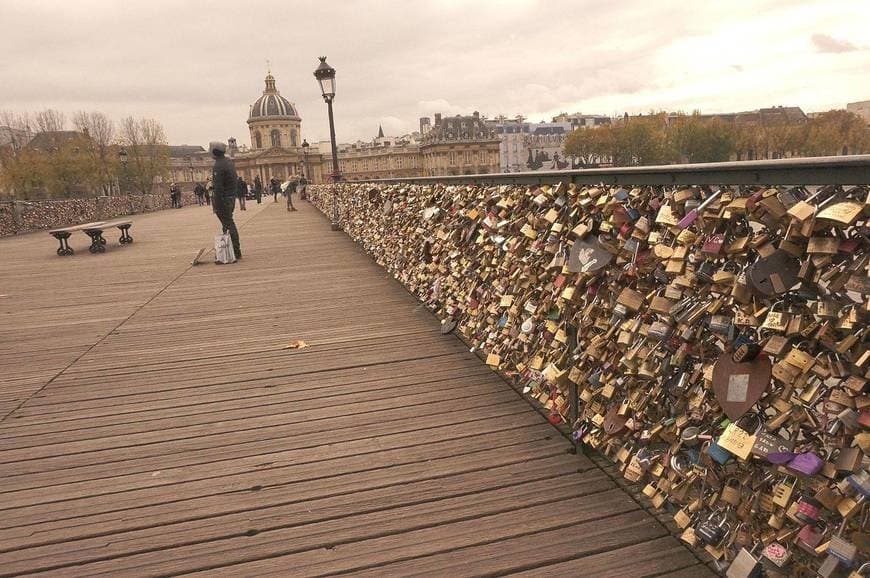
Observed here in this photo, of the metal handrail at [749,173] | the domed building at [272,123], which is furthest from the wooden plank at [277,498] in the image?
the domed building at [272,123]

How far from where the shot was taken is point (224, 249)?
1141 cm

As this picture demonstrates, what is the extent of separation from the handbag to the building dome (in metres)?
144

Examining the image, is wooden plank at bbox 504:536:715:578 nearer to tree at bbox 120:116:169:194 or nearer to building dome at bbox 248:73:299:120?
tree at bbox 120:116:169:194

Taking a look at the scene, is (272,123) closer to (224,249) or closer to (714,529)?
(224,249)

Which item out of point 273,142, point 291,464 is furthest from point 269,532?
point 273,142

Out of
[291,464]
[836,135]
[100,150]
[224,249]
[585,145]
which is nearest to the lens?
[291,464]

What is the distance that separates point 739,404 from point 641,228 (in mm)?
864

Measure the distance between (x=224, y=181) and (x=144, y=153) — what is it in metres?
86.1

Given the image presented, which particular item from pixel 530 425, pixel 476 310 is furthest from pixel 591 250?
pixel 476 310

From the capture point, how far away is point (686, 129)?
120m

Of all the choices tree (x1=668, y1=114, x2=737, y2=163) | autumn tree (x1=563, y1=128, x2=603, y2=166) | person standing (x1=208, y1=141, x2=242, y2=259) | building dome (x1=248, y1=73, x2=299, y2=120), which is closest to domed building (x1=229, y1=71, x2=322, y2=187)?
building dome (x1=248, y1=73, x2=299, y2=120)

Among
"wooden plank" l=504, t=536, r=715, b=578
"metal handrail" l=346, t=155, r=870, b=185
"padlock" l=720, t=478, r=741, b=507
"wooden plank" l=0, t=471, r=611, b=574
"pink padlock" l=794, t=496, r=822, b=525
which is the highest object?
"metal handrail" l=346, t=155, r=870, b=185

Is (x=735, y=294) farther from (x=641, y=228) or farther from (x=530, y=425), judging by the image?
(x=530, y=425)

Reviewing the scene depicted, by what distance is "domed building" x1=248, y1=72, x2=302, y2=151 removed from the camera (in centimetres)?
14562
